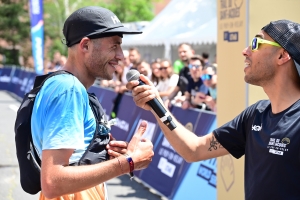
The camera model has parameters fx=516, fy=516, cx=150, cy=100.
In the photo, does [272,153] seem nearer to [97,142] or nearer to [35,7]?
[97,142]

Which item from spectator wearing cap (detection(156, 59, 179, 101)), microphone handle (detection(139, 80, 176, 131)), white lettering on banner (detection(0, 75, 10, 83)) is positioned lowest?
white lettering on banner (detection(0, 75, 10, 83))

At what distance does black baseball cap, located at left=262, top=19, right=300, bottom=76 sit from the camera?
2.99m

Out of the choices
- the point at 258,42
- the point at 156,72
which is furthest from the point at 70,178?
the point at 156,72

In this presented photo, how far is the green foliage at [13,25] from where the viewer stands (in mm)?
50722

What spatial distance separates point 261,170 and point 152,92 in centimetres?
82

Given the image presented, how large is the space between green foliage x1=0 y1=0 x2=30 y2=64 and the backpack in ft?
160

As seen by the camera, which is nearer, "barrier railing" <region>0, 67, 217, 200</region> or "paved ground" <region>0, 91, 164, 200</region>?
"barrier railing" <region>0, 67, 217, 200</region>

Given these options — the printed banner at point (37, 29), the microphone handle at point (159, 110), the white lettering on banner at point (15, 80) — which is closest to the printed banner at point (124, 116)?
the microphone handle at point (159, 110)

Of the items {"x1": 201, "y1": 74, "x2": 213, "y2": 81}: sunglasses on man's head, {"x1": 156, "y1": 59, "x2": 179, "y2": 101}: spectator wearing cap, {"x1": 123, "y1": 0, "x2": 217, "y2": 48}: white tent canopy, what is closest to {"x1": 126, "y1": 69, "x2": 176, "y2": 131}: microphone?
{"x1": 201, "y1": 74, "x2": 213, "y2": 81}: sunglasses on man's head

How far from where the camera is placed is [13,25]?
51094 mm

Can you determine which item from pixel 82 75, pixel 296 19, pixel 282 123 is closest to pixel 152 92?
pixel 82 75

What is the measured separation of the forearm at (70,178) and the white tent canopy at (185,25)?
14.3 meters

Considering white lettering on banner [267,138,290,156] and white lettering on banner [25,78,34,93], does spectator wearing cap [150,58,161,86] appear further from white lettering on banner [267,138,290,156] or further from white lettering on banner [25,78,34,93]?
white lettering on banner [25,78,34,93]

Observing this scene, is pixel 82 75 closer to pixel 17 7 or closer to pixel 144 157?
pixel 144 157
